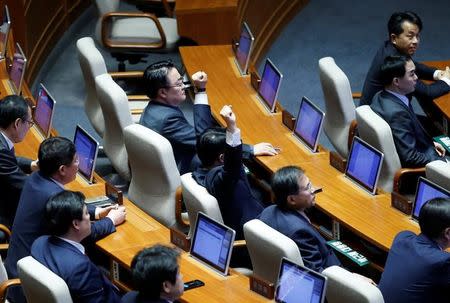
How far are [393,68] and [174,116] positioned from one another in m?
1.33

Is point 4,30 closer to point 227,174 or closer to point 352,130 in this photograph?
point 352,130

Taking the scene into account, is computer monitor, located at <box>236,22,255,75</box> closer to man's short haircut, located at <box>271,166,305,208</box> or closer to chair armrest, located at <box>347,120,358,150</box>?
chair armrest, located at <box>347,120,358,150</box>

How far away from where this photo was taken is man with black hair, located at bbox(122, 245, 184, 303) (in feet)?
15.2

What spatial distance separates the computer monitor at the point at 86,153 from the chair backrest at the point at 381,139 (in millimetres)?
1548

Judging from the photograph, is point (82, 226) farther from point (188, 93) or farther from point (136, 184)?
point (188, 93)

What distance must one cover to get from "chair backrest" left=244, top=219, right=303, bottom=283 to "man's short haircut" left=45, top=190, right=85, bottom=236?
79 centimetres

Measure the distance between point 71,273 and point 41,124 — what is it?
92.4 inches

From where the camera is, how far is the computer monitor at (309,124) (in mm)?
6887

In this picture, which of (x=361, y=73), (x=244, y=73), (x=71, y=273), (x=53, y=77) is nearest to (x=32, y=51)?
(x=53, y=77)

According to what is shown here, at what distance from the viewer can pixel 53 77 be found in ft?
31.1

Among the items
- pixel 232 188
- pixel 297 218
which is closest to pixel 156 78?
pixel 232 188

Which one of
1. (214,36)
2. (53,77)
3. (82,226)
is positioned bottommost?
(53,77)

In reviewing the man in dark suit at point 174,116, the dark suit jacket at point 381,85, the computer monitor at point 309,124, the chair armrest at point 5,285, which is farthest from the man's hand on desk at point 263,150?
the chair armrest at point 5,285

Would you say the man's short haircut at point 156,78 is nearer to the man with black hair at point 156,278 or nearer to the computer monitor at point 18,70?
the computer monitor at point 18,70
